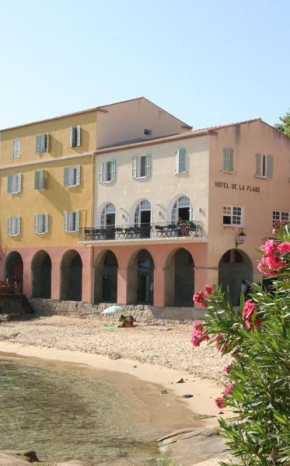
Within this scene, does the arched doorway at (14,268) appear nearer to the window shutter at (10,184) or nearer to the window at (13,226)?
the window at (13,226)

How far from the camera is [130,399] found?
2280cm

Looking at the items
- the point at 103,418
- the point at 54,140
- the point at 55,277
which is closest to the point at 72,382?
the point at 103,418

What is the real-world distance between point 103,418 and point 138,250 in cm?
2294

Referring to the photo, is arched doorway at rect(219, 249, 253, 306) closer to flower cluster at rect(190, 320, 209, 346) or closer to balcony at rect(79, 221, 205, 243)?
balcony at rect(79, 221, 205, 243)

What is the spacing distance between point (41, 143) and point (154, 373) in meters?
25.7

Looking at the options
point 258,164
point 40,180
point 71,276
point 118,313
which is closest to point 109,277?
point 71,276

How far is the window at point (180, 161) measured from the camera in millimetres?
39531

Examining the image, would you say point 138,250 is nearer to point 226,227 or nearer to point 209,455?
point 226,227

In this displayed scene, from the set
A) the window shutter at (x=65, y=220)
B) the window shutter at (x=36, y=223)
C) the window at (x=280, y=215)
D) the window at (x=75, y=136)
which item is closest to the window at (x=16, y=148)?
the window shutter at (x=36, y=223)

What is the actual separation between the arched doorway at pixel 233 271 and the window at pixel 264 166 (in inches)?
178

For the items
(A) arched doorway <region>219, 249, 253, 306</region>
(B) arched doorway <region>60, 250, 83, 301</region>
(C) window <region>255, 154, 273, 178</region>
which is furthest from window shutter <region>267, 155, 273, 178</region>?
(B) arched doorway <region>60, 250, 83, 301</region>

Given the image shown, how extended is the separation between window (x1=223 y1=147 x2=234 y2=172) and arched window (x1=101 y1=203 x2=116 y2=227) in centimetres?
840

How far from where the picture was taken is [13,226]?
5112 centimetres

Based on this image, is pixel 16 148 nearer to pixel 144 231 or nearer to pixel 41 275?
pixel 41 275
